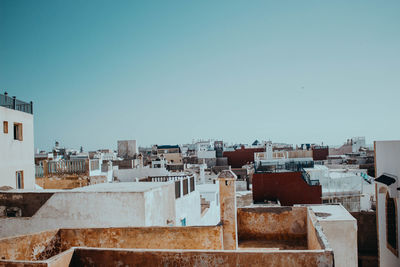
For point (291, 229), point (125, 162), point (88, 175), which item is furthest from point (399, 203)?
point (125, 162)

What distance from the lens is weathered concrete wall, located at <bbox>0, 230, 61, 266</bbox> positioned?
6863 millimetres

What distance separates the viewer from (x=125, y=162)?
36.5m

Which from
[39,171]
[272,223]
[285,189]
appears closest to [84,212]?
[272,223]

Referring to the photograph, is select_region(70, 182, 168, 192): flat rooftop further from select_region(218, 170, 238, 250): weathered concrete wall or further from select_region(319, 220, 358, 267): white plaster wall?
select_region(319, 220, 358, 267): white plaster wall

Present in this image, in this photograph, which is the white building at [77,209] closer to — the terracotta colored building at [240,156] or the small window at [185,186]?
the small window at [185,186]

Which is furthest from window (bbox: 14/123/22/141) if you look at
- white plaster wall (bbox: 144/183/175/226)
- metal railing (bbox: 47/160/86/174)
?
white plaster wall (bbox: 144/183/175/226)

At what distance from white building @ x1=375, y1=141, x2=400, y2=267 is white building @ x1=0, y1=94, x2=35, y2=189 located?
13.4m

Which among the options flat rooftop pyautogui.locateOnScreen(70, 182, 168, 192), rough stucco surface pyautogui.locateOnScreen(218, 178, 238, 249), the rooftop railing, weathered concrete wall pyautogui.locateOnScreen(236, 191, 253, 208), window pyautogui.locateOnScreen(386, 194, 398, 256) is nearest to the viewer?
rough stucco surface pyautogui.locateOnScreen(218, 178, 238, 249)

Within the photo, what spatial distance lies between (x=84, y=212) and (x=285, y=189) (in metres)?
13.7

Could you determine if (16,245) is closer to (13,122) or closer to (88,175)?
(13,122)

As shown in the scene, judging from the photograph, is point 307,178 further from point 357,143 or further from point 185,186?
point 357,143

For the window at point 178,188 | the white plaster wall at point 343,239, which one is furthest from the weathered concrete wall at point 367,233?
the window at point 178,188

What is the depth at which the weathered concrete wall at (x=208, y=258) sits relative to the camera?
17.4 ft

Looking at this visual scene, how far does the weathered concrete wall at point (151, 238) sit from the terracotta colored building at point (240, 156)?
140 ft
